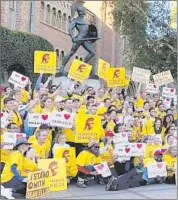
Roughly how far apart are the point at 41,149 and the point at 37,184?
96cm

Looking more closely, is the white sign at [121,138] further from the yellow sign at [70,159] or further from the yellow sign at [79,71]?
the yellow sign at [79,71]

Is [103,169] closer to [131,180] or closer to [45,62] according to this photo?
[131,180]

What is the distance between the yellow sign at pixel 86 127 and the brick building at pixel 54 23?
17.8 m

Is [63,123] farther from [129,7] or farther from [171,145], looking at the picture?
[129,7]

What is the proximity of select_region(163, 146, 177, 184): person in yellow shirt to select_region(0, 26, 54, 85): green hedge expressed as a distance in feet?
45.6

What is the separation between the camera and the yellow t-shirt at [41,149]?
6688 millimetres

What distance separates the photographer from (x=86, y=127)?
284 inches

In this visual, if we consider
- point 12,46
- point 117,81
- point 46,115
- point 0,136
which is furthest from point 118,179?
point 12,46

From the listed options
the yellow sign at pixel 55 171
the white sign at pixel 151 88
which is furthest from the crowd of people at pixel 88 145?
the white sign at pixel 151 88

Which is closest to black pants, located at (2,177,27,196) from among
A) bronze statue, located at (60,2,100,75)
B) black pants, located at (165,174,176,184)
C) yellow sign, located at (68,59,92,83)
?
black pants, located at (165,174,176,184)

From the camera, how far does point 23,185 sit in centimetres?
614

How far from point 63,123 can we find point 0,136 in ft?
3.59

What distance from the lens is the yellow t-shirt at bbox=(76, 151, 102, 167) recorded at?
703 centimetres

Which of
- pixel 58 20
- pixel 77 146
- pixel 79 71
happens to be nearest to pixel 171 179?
pixel 77 146
